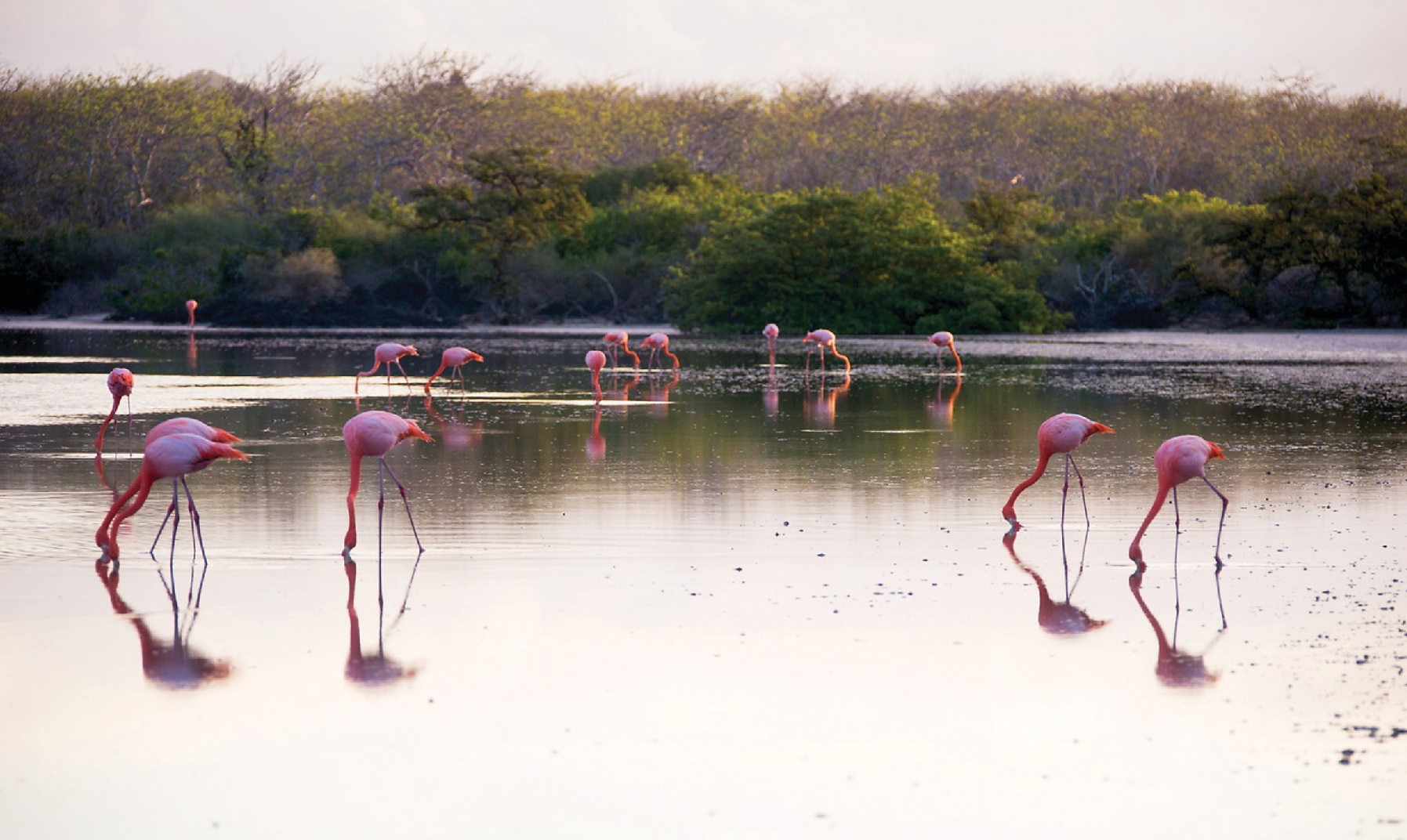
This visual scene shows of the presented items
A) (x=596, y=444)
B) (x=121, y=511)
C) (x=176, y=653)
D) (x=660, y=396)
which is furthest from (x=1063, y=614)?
(x=660, y=396)

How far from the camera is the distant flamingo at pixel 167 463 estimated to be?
26.4 ft

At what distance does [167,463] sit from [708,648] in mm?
3043

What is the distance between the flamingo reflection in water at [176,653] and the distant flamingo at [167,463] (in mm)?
500

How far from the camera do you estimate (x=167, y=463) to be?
26.4ft

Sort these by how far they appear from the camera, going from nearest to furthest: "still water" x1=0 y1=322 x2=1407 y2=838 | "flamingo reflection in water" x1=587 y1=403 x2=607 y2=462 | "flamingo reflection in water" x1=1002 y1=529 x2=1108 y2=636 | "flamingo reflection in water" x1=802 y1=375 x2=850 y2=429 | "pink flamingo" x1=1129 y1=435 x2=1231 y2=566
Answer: "still water" x1=0 y1=322 x2=1407 y2=838 → "flamingo reflection in water" x1=1002 y1=529 x2=1108 y2=636 → "pink flamingo" x1=1129 y1=435 x2=1231 y2=566 → "flamingo reflection in water" x1=587 y1=403 x2=607 y2=462 → "flamingo reflection in water" x1=802 y1=375 x2=850 y2=429

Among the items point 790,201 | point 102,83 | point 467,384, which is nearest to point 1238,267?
point 790,201

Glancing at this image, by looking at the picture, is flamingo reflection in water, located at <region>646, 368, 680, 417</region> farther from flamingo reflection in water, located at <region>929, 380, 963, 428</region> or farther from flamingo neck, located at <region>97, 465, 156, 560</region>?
flamingo neck, located at <region>97, 465, 156, 560</region>

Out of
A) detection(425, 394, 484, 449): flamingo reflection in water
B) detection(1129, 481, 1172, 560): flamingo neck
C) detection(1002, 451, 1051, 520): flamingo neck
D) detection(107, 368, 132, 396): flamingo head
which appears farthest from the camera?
detection(107, 368, 132, 396): flamingo head

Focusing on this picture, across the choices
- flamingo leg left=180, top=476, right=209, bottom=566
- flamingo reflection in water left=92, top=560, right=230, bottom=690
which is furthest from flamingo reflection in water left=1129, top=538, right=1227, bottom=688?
flamingo leg left=180, top=476, right=209, bottom=566

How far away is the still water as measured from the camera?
15.9 feet

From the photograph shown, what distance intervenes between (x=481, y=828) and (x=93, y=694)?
198 centimetres

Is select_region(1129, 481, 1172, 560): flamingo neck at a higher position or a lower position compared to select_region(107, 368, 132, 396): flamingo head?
lower

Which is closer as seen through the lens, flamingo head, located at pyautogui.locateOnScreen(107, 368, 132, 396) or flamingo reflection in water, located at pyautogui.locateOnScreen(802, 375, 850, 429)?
flamingo head, located at pyautogui.locateOnScreen(107, 368, 132, 396)

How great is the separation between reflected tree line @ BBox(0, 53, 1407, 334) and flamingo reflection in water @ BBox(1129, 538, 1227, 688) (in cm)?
3230
